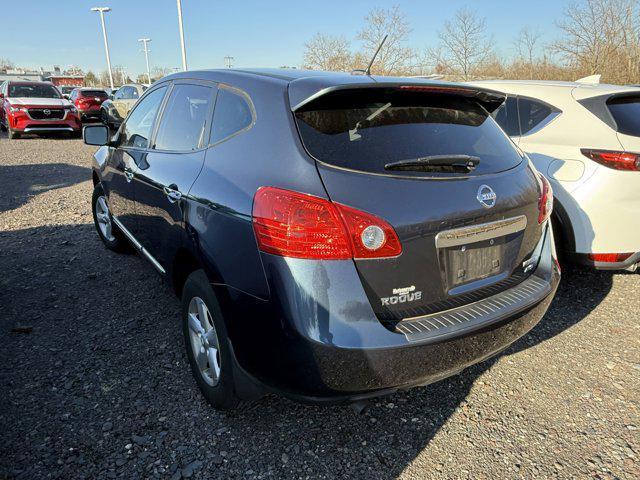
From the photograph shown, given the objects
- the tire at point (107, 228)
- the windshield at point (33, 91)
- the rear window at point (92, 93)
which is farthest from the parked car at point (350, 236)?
the rear window at point (92, 93)

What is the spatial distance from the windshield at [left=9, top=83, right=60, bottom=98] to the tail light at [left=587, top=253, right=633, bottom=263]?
17792 mm

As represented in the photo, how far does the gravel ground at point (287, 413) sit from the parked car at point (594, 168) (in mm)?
556

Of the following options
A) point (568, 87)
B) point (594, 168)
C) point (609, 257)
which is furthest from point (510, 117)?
point (609, 257)

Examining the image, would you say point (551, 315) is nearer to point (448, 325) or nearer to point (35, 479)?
point (448, 325)

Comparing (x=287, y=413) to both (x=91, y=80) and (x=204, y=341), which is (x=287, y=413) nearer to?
(x=204, y=341)

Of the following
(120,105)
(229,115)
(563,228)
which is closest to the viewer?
(229,115)

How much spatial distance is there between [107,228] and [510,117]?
163 inches

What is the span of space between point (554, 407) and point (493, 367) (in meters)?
0.42

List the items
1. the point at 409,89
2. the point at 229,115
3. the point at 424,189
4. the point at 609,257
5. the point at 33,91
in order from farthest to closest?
the point at 33,91, the point at 609,257, the point at 229,115, the point at 409,89, the point at 424,189

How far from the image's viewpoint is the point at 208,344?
2.40 m

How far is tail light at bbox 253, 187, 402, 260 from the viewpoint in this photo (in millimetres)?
1742

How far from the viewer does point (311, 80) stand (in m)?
2.11

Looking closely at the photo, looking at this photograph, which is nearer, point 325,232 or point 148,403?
point 325,232

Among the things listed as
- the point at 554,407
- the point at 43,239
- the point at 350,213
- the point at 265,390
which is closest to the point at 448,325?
the point at 350,213
